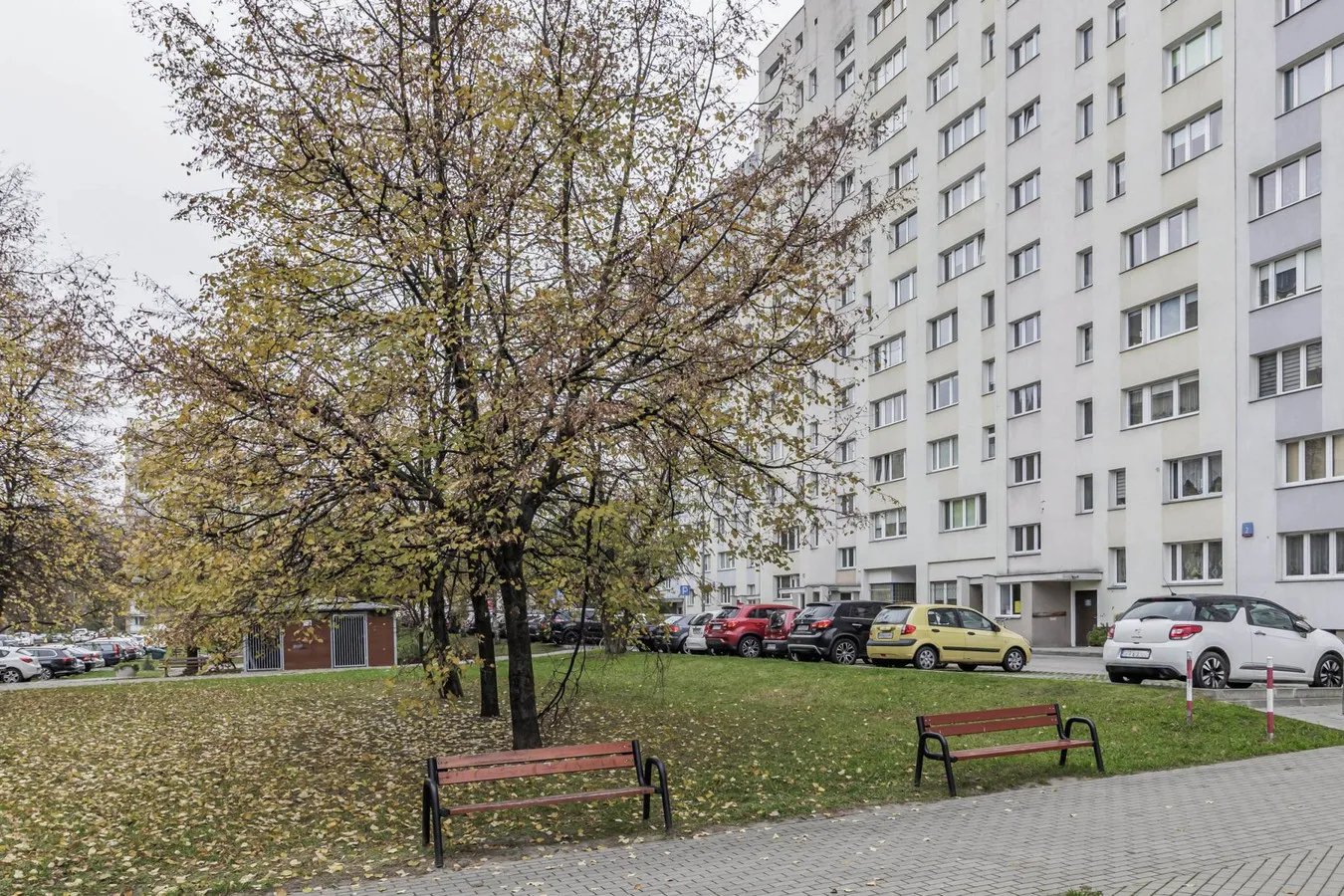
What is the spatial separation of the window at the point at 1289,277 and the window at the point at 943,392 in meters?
15.7

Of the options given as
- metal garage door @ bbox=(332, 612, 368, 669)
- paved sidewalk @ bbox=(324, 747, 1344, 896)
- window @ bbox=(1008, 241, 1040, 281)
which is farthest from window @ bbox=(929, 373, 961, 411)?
paved sidewalk @ bbox=(324, 747, 1344, 896)

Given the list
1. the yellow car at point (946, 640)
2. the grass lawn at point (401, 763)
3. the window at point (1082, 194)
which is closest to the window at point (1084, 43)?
the window at point (1082, 194)

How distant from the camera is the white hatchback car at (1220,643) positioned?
685 inches

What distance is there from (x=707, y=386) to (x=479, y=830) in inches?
166

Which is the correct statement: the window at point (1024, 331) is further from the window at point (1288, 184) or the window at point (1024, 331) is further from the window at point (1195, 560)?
the window at point (1288, 184)

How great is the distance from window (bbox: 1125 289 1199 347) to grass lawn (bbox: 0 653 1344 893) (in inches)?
654

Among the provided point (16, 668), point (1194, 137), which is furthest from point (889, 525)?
point (16, 668)

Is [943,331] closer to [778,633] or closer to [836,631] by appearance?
[778,633]

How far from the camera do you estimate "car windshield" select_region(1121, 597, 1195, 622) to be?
58.1 ft

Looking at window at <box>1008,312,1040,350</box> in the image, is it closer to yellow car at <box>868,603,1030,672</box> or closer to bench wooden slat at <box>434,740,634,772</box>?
yellow car at <box>868,603,1030,672</box>

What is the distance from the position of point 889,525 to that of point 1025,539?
10.6 metres

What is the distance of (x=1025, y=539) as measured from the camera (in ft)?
131

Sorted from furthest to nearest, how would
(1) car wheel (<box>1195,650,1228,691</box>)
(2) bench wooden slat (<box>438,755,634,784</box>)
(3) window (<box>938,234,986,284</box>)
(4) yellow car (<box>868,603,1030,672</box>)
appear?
(3) window (<box>938,234,986,284</box>) → (4) yellow car (<box>868,603,1030,672</box>) → (1) car wheel (<box>1195,650,1228,691</box>) → (2) bench wooden slat (<box>438,755,634,784</box>)

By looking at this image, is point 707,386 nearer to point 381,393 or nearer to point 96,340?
point 381,393
